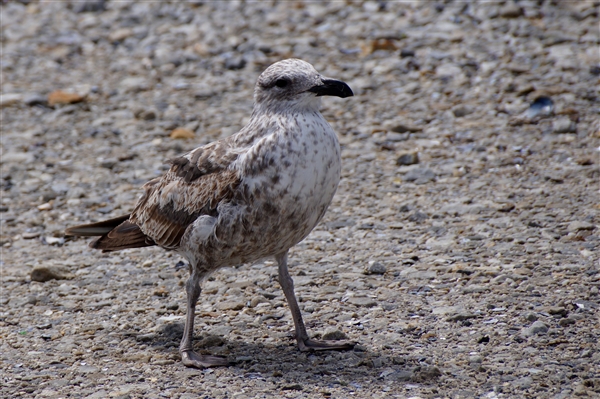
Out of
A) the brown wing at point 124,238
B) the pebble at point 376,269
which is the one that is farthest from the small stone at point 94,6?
the pebble at point 376,269

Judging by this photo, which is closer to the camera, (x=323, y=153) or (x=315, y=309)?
(x=323, y=153)

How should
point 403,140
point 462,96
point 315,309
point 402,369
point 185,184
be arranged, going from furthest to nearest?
point 462,96, point 403,140, point 315,309, point 185,184, point 402,369

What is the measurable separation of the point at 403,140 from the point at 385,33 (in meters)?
2.62

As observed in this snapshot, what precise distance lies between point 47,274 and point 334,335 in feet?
8.51

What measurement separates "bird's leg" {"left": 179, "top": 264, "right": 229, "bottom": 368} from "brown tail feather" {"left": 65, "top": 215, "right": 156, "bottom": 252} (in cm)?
57

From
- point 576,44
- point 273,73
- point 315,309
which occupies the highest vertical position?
point 273,73

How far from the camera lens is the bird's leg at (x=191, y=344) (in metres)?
5.32

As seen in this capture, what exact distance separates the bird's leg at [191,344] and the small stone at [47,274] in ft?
5.77

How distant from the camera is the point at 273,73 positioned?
5.38 meters

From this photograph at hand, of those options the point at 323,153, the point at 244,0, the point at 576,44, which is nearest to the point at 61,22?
the point at 244,0

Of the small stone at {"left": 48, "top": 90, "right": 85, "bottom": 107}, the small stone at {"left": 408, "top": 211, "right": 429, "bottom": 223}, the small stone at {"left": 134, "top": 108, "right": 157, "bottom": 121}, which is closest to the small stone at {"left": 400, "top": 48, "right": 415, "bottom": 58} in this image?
the small stone at {"left": 134, "top": 108, "right": 157, "bottom": 121}

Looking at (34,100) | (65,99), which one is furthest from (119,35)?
(34,100)

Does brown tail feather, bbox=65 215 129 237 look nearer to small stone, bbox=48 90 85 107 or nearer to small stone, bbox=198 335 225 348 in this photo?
small stone, bbox=198 335 225 348

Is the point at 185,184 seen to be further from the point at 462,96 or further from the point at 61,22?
the point at 61,22
